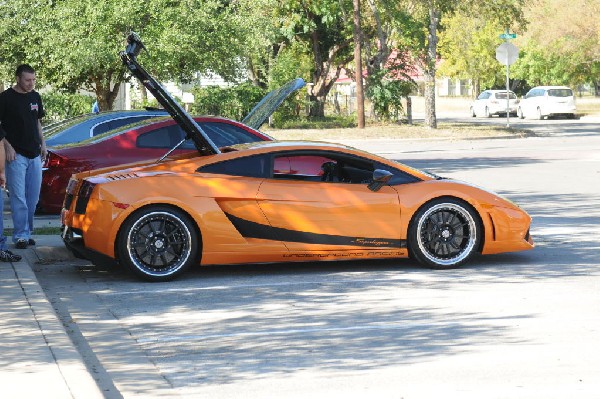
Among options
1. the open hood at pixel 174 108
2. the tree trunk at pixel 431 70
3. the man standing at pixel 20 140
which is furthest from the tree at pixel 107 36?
the open hood at pixel 174 108

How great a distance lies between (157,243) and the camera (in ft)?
34.2

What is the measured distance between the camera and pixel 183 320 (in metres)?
8.72

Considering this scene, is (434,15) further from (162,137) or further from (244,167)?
(244,167)

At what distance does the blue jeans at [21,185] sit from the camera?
1195cm

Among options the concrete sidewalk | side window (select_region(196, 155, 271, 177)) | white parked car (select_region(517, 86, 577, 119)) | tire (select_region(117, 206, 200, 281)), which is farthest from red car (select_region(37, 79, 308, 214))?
white parked car (select_region(517, 86, 577, 119))

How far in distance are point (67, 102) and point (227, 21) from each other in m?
6.53

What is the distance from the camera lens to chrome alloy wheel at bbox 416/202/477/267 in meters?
10.9

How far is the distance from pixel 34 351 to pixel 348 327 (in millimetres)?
2244

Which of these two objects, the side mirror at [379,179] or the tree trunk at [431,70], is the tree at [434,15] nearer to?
the tree trunk at [431,70]

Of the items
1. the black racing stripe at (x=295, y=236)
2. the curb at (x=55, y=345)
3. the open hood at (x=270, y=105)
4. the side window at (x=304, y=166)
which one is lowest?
the curb at (x=55, y=345)

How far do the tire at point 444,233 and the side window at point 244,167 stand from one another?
4.76 ft

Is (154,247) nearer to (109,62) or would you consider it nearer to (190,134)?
(190,134)

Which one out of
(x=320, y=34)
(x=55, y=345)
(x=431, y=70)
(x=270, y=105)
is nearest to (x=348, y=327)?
(x=55, y=345)

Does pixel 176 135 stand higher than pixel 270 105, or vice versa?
pixel 270 105
